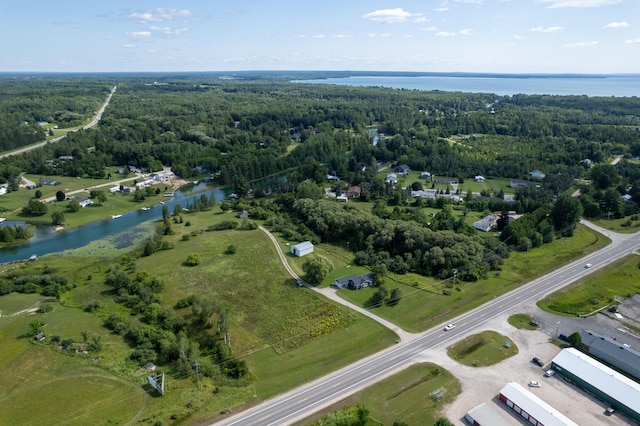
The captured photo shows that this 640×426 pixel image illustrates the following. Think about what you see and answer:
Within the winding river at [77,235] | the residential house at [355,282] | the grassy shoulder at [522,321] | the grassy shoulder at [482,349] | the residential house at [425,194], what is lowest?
the winding river at [77,235]

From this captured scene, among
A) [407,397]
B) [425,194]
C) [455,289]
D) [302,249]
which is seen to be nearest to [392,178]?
[425,194]

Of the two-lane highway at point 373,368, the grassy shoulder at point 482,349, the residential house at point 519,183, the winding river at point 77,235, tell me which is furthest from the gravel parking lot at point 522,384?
the residential house at point 519,183

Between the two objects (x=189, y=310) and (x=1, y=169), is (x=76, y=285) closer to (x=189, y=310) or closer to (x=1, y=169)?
(x=189, y=310)

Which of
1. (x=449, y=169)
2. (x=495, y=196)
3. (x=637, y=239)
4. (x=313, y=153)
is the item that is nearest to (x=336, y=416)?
(x=637, y=239)

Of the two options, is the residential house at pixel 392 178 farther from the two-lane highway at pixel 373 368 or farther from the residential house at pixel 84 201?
the residential house at pixel 84 201

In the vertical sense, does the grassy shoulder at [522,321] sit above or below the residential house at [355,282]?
below

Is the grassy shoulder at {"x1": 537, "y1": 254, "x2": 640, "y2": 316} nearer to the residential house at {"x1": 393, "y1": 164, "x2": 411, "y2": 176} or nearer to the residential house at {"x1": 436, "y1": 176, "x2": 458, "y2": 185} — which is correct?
the residential house at {"x1": 436, "y1": 176, "x2": 458, "y2": 185}
